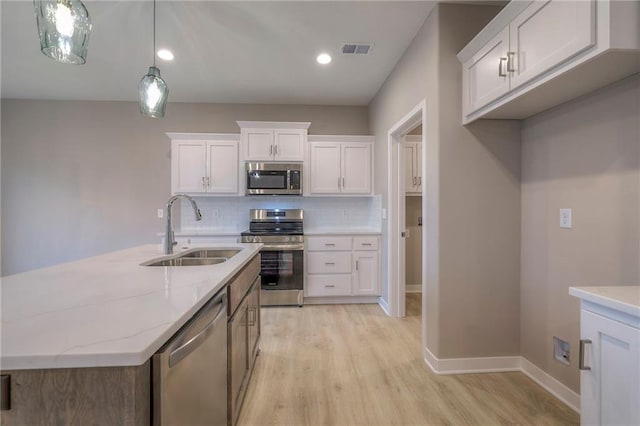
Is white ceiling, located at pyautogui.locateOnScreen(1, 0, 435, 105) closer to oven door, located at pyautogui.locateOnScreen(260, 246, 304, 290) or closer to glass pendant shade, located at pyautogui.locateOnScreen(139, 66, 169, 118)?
glass pendant shade, located at pyautogui.locateOnScreen(139, 66, 169, 118)

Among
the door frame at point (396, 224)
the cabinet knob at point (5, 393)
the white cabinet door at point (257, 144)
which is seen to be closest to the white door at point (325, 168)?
the white cabinet door at point (257, 144)

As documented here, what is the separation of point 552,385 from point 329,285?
223 cm

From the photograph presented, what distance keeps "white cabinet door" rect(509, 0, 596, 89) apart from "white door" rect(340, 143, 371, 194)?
232cm

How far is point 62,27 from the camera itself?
1.31 metres

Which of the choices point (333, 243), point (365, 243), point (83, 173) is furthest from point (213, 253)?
point (83, 173)

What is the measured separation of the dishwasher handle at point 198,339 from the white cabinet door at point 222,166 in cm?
270

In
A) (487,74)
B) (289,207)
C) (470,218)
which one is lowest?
(470,218)

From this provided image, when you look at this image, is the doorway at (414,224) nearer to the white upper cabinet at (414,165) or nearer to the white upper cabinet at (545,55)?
the white upper cabinet at (414,165)

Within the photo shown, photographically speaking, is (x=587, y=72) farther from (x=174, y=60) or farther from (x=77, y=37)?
(x=174, y=60)

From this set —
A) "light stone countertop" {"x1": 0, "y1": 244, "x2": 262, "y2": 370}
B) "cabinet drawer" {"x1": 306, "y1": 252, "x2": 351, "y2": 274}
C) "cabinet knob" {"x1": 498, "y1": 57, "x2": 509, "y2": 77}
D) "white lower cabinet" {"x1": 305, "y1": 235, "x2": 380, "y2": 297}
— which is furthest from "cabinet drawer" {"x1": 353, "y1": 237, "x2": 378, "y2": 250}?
"light stone countertop" {"x1": 0, "y1": 244, "x2": 262, "y2": 370}

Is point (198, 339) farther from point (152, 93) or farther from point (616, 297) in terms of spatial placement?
point (152, 93)

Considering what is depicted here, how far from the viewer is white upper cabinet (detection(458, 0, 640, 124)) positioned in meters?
1.15

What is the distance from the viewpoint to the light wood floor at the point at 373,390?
1631 mm

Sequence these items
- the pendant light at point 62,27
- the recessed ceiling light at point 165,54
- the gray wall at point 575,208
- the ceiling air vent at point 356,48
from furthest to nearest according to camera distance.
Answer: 1. the recessed ceiling light at point 165,54
2. the ceiling air vent at point 356,48
3. the gray wall at point 575,208
4. the pendant light at point 62,27
